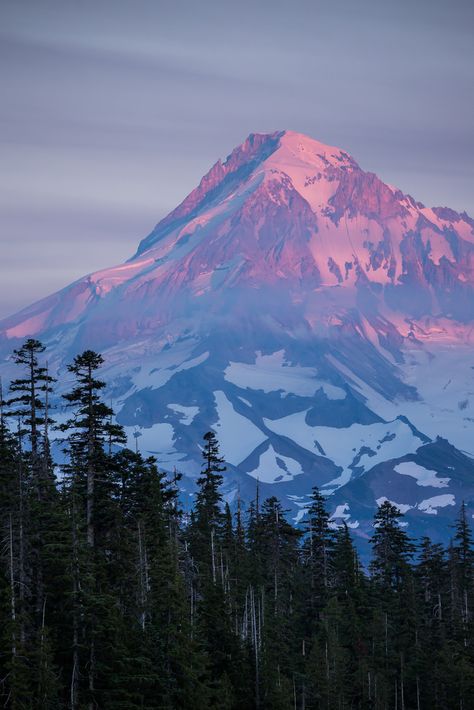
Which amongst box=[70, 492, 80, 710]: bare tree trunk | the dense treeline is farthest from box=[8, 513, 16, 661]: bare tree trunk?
box=[70, 492, 80, 710]: bare tree trunk

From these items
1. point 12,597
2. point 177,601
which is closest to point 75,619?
point 12,597

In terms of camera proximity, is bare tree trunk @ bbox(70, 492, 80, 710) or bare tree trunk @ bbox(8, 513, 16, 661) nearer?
bare tree trunk @ bbox(8, 513, 16, 661)

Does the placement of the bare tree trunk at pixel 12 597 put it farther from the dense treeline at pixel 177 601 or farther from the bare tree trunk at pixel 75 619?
the bare tree trunk at pixel 75 619

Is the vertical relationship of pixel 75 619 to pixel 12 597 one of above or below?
below

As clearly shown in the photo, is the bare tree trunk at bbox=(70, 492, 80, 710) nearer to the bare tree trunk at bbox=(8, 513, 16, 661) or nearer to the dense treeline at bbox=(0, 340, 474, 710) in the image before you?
the dense treeline at bbox=(0, 340, 474, 710)

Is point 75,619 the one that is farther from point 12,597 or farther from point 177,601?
point 177,601

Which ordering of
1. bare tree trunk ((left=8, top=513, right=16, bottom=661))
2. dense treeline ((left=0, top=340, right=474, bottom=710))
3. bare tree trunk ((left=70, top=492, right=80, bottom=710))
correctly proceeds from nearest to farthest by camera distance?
bare tree trunk ((left=8, top=513, right=16, bottom=661))
bare tree trunk ((left=70, top=492, right=80, bottom=710))
dense treeline ((left=0, top=340, right=474, bottom=710))

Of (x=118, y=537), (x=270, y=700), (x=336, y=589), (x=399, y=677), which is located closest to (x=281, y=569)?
(x=336, y=589)

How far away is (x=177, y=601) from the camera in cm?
6606

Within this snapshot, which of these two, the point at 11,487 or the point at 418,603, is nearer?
the point at 11,487

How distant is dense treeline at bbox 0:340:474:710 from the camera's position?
192 feet

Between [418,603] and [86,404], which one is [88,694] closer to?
[86,404]

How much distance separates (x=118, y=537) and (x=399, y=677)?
124 ft

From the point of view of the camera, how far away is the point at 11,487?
6319 centimetres
